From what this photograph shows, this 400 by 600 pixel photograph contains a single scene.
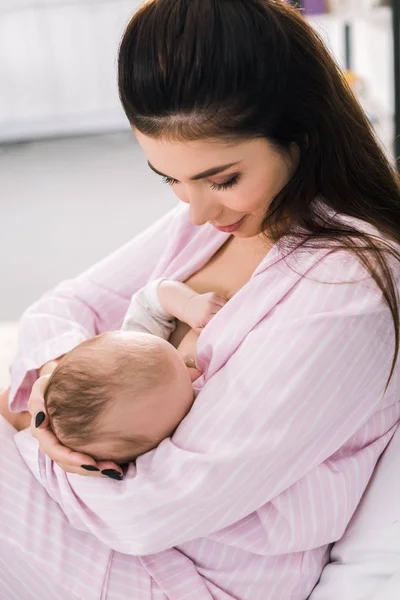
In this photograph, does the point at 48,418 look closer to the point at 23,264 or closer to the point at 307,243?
the point at 307,243

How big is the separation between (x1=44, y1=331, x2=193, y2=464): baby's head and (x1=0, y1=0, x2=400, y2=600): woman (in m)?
0.03

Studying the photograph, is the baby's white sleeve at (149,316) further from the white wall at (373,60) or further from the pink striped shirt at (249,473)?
the white wall at (373,60)

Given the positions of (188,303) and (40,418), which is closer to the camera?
(40,418)

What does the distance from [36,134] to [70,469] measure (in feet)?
17.3

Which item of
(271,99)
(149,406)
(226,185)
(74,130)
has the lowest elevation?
(74,130)

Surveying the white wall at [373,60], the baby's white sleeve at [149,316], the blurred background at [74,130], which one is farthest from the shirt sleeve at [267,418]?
the white wall at [373,60]

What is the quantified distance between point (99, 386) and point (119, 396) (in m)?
0.04

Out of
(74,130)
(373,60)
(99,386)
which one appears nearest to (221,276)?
(99,386)

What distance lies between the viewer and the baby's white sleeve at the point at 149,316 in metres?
1.58

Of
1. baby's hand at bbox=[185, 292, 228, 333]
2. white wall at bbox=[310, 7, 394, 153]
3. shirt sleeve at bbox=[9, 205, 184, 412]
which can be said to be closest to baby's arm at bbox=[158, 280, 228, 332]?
baby's hand at bbox=[185, 292, 228, 333]

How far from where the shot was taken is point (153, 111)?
1.21 metres

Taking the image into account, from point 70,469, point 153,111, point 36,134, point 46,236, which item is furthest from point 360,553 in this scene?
point 36,134

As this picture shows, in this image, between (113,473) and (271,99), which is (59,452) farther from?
(271,99)

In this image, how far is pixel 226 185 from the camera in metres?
1.27
